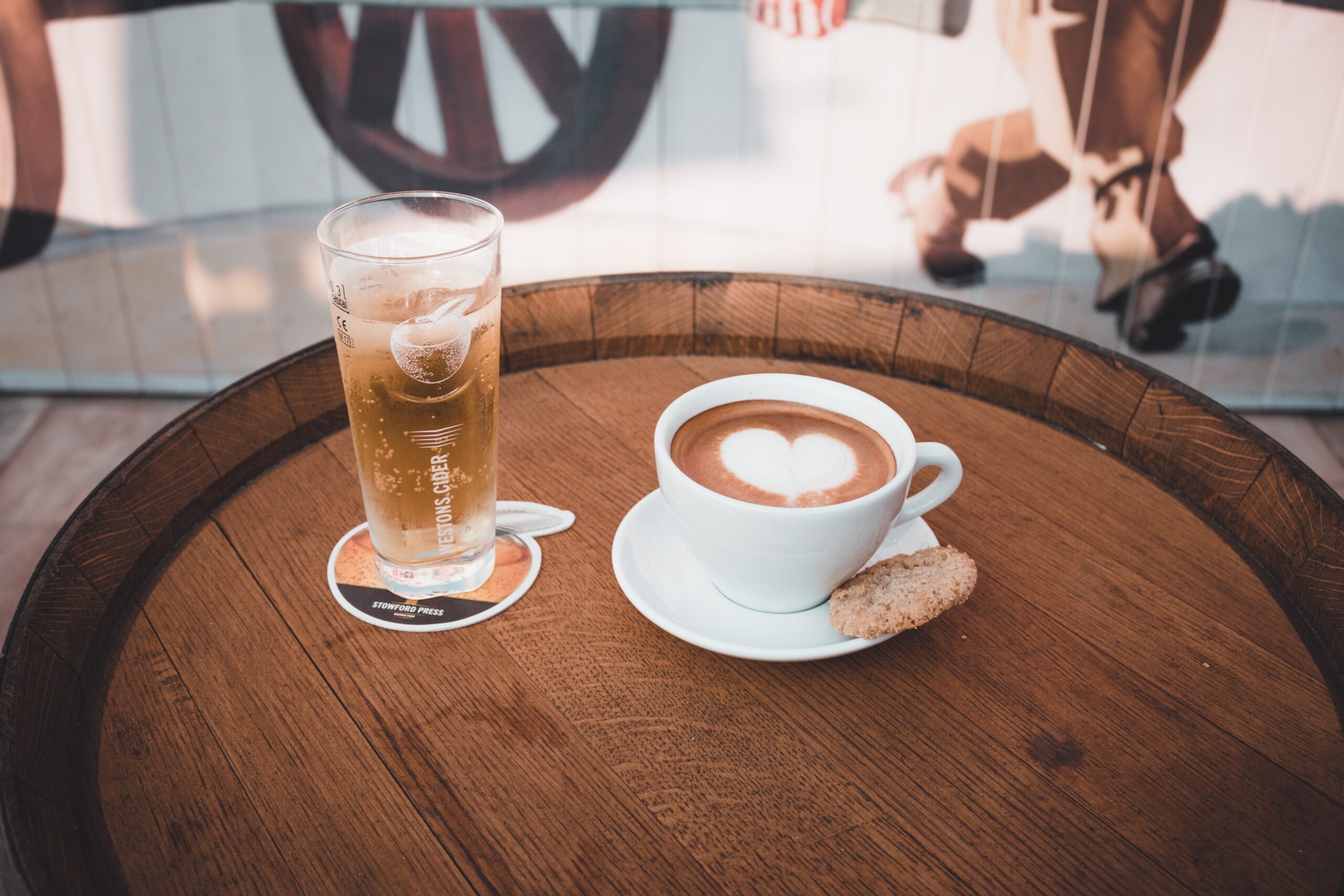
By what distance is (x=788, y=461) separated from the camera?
745mm

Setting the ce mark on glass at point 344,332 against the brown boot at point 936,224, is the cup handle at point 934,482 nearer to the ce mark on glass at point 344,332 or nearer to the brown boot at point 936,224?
the ce mark on glass at point 344,332

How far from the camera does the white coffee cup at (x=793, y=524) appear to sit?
66 cm

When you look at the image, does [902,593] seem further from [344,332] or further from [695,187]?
[695,187]

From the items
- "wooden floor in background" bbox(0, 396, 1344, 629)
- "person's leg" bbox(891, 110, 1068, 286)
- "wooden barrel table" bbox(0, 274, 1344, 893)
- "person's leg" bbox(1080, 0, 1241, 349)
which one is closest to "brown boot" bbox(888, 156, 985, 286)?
"person's leg" bbox(891, 110, 1068, 286)

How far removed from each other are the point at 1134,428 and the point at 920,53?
125cm

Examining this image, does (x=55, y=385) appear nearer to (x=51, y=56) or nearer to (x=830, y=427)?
(x=51, y=56)

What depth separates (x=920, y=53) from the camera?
196cm

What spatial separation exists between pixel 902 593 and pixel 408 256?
16.2 inches

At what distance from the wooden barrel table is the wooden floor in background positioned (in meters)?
1.37

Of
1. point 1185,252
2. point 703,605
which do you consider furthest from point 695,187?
point 703,605

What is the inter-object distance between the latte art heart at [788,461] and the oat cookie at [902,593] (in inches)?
2.8

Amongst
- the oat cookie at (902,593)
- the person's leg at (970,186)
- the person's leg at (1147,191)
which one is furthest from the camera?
the person's leg at (970,186)

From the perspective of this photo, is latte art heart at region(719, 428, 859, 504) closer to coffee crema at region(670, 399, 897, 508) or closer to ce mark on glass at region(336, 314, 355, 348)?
coffee crema at region(670, 399, 897, 508)

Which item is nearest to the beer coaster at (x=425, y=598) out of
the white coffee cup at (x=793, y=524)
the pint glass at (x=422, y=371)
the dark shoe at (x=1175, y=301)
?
the pint glass at (x=422, y=371)
